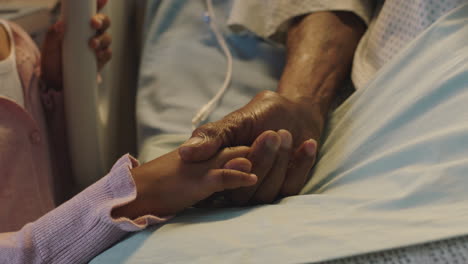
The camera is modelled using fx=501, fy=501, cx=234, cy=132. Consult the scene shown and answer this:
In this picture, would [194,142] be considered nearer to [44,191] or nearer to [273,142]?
[273,142]

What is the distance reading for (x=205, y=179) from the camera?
1.99 ft

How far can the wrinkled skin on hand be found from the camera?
2.06 ft

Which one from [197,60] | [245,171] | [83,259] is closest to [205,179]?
[245,171]

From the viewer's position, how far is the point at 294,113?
2.42 feet

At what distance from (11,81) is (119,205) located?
42cm

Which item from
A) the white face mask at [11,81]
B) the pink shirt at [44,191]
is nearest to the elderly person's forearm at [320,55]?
the pink shirt at [44,191]

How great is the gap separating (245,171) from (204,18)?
547mm

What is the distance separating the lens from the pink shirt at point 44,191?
575 millimetres

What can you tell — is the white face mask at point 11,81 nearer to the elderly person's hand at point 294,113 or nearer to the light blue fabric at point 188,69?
the light blue fabric at point 188,69

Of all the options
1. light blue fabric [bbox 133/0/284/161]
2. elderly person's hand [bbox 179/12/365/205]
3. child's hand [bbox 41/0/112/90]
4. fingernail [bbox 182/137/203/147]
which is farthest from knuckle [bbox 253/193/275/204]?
child's hand [bbox 41/0/112/90]

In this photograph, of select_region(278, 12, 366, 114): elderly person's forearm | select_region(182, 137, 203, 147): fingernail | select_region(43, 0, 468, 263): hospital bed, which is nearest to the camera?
select_region(43, 0, 468, 263): hospital bed

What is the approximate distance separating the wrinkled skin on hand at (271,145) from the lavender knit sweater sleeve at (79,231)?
87 mm

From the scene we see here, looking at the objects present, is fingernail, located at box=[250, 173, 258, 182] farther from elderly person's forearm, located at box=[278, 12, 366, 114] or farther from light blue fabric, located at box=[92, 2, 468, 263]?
elderly person's forearm, located at box=[278, 12, 366, 114]

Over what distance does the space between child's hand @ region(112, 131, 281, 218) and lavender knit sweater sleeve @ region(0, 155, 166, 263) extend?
0.03 metres
